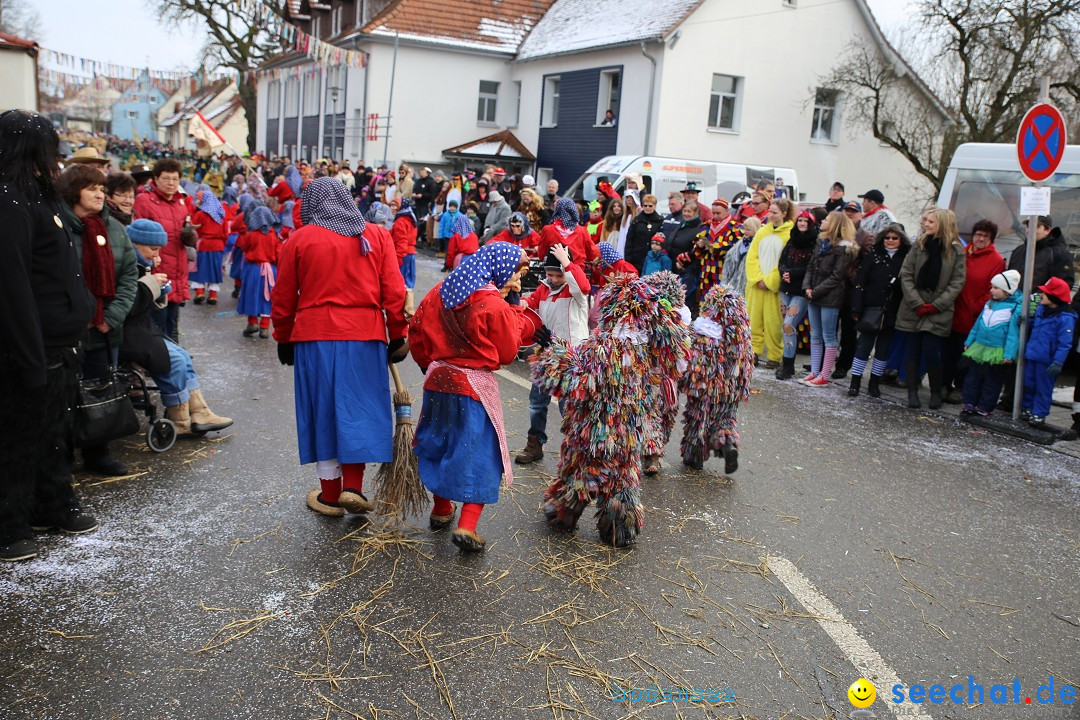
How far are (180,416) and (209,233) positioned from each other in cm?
620

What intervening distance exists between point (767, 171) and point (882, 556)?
16.4 metres

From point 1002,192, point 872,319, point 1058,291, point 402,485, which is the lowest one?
point 402,485

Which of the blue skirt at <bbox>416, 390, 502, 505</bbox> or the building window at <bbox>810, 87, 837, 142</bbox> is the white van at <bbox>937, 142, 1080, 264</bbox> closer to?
the blue skirt at <bbox>416, 390, 502, 505</bbox>

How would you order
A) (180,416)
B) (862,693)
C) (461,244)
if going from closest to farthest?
(862,693) → (180,416) → (461,244)

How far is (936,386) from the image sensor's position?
8.66 m

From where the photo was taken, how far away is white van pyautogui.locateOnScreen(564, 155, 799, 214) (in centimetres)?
1833

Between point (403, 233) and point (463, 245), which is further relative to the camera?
point (403, 233)

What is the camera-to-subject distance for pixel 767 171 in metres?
19.8

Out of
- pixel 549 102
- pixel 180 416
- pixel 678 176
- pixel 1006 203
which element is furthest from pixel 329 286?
pixel 549 102

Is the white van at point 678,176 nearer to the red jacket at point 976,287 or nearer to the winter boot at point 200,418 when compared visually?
the red jacket at point 976,287

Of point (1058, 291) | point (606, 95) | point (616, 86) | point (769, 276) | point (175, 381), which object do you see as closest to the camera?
point (175, 381)

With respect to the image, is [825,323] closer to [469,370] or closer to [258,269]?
[469,370]

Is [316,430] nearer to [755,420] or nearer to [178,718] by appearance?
[178,718]

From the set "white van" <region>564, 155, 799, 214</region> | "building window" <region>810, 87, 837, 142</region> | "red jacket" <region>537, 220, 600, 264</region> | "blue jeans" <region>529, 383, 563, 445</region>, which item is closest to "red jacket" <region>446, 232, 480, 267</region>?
"red jacket" <region>537, 220, 600, 264</region>
